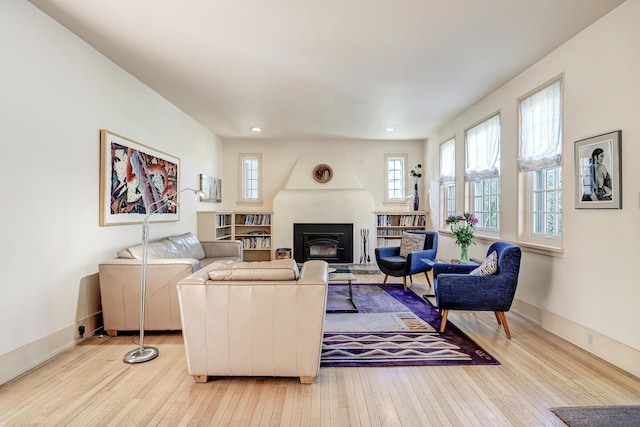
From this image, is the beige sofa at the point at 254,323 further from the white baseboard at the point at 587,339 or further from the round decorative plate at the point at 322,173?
the round decorative plate at the point at 322,173

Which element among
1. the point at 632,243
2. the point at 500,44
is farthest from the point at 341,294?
the point at 500,44

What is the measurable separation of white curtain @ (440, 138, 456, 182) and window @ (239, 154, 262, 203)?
392 cm

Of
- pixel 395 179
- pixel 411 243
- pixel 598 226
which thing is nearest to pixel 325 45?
pixel 598 226

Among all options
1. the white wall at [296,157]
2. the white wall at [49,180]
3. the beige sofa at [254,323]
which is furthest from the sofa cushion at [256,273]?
the white wall at [296,157]

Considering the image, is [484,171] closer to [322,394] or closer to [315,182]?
[315,182]

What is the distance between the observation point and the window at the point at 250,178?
7.55m

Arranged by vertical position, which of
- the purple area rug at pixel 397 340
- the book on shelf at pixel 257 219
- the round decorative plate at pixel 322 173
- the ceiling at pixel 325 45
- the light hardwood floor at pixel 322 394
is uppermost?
the ceiling at pixel 325 45

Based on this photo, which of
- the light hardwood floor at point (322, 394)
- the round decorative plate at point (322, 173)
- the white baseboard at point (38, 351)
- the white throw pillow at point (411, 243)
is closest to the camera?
the light hardwood floor at point (322, 394)

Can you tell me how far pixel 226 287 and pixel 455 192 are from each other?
15.5ft

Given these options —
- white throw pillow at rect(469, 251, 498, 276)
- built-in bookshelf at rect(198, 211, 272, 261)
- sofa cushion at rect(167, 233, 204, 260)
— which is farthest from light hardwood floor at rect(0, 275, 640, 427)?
built-in bookshelf at rect(198, 211, 272, 261)

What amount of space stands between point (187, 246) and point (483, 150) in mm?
4516

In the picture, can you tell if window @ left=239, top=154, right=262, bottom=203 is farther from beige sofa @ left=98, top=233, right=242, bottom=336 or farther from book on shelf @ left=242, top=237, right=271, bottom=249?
beige sofa @ left=98, top=233, right=242, bottom=336

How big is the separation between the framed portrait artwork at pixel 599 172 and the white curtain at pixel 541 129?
308 mm

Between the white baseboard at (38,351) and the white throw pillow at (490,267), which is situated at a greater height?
the white throw pillow at (490,267)
